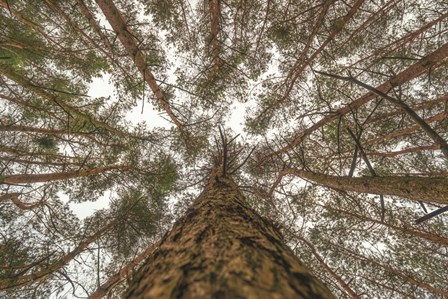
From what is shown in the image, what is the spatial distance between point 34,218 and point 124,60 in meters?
5.21

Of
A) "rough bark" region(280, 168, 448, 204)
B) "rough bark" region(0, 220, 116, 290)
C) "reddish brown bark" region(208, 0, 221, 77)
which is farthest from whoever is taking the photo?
"reddish brown bark" region(208, 0, 221, 77)

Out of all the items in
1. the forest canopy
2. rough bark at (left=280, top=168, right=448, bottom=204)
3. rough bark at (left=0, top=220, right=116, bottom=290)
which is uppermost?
the forest canopy

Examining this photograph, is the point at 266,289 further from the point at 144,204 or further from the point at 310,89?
the point at 144,204

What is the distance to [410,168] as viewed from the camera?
677cm

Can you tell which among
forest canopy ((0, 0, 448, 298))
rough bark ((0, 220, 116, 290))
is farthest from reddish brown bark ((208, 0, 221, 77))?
rough bark ((0, 220, 116, 290))

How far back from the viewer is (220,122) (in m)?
7.77

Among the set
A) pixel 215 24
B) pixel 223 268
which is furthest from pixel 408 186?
pixel 215 24

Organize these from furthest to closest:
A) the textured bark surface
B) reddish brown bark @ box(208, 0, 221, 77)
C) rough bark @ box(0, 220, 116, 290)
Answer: reddish brown bark @ box(208, 0, 221, 77) < rough bark @ box(0, 220, 116, 290) < the textured bark surface

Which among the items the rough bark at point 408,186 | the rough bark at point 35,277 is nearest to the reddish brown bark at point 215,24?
the rough bark at point 408,186

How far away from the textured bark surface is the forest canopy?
349 cm

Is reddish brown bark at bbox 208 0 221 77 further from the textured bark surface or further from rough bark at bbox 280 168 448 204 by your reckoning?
the textured bark surface

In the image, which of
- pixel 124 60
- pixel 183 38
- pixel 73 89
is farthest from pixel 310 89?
pixel 73 89

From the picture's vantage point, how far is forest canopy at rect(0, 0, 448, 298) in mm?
5051

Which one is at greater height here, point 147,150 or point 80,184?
point 147,150
